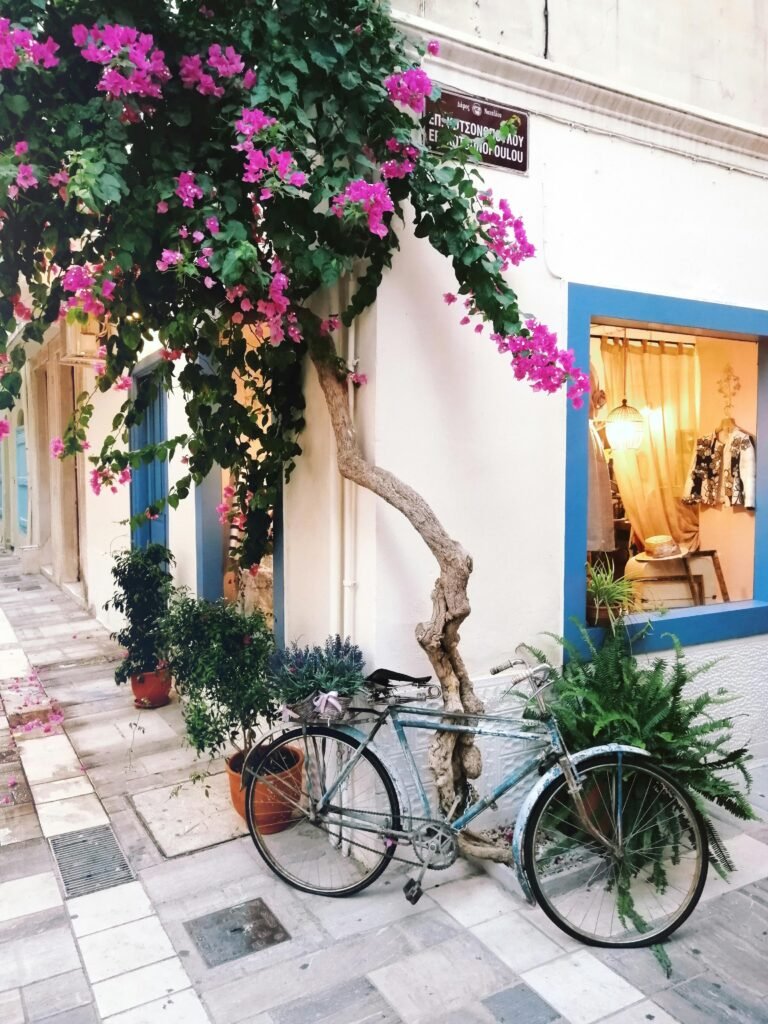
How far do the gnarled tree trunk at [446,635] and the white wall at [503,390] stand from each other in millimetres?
229

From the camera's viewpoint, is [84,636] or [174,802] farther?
[84,636]

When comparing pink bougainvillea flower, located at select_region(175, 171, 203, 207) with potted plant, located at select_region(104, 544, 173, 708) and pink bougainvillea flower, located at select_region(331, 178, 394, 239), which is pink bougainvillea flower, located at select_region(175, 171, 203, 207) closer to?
pink bougainvillea flower, located at select_region(331, 178, 394, 239)

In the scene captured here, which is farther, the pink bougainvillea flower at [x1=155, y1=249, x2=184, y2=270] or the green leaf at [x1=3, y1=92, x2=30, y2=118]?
the pink bougainvillea flower at [x1=155, y1=249, x2=184, y2=270]

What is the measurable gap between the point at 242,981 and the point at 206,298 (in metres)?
2.62

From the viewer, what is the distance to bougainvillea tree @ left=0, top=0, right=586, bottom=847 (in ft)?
9.20

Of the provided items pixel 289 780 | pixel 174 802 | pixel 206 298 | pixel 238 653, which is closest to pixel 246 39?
pixel 206 298

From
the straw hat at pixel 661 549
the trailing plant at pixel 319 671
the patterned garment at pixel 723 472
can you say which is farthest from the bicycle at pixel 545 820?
the patterned garment at pixel 723 472

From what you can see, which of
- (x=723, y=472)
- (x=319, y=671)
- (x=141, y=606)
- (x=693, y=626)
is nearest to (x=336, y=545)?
(x=319, y=671)

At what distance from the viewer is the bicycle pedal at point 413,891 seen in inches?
120

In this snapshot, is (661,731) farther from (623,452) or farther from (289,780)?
(623,452)

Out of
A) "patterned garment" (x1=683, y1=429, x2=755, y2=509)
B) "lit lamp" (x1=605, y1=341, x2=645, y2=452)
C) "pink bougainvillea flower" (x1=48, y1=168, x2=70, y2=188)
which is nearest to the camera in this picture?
"pink bougainvillea flower" (x1=48, y1=168, x2=70, y2=188)

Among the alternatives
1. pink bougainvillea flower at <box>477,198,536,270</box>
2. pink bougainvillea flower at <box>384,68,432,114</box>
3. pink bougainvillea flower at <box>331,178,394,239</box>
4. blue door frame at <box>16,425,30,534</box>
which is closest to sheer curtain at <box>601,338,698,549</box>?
pink bougainvillea flower at <box>477,198,536,270</box>

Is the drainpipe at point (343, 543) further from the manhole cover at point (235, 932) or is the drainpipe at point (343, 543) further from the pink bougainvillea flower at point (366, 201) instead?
the manhole cover at point (235, 932)

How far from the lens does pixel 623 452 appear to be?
5.67 metres
